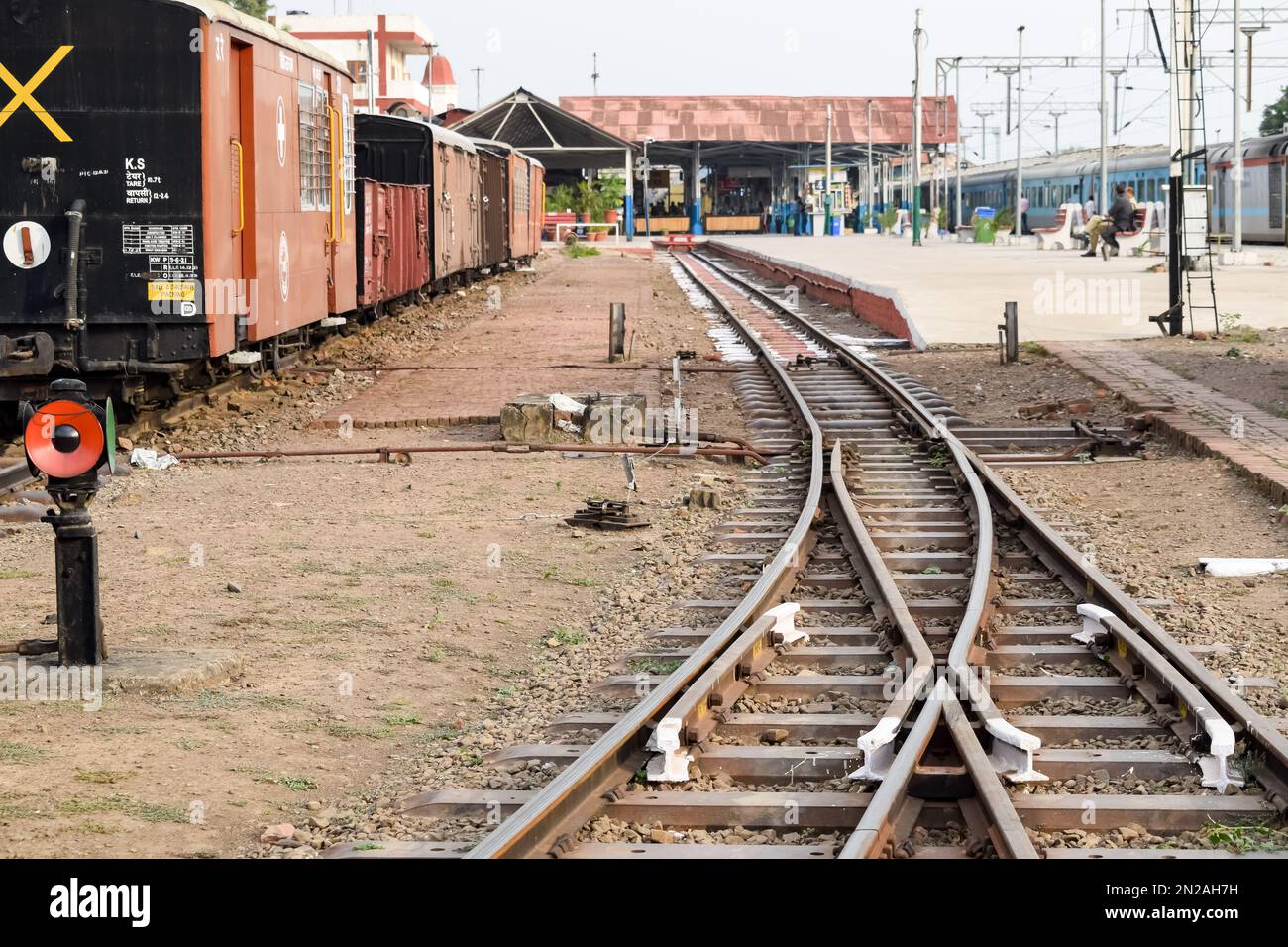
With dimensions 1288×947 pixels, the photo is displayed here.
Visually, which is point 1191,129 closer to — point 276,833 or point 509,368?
point 509,368

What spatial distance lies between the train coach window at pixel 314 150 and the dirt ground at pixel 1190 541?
7125 mm

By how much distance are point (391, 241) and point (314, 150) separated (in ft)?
20.3

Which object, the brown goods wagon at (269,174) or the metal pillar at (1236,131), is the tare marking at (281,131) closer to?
the brown goods wagon at (269,174)

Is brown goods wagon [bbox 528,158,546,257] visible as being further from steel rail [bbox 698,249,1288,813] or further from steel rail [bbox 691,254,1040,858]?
steel rail [bbox 691,254,1040,858]

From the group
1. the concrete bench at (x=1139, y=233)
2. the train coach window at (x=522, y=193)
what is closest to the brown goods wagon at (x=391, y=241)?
the train coach window at (x=522, y=193)

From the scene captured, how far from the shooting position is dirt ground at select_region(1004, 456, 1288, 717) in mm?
A: 7500

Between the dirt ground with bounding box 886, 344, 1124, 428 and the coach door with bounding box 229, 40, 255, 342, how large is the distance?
21.2ft

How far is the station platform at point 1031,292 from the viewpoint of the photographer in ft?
77.2

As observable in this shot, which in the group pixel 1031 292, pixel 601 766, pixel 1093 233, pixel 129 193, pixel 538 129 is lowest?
pixel 601 766

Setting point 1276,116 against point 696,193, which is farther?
point 1276,116

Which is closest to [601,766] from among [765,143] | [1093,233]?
[1093,233]

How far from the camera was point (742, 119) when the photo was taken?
297 ft

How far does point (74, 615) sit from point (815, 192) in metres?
80.8
